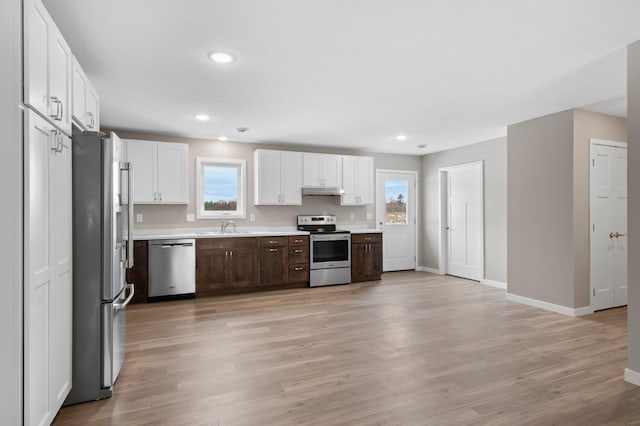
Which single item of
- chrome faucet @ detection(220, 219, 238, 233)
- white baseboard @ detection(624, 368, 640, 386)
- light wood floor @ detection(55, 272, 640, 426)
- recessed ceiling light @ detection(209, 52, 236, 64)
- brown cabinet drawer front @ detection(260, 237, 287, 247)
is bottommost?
light wood floor @ detection(55, 272, 640, 426)

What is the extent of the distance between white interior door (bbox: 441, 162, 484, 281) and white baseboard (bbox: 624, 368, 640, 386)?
11.5 ft

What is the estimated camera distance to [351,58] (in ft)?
9.29

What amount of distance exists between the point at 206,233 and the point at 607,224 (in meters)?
5.49

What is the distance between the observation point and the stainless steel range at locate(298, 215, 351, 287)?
5930mm

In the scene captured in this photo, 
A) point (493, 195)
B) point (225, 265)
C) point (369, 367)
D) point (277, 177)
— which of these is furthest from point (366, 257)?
point (369, 367)

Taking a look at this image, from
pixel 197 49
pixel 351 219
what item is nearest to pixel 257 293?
pixel 351 219

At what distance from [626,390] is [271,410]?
2.42 metres

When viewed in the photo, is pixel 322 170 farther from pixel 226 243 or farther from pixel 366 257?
pixel 226 243

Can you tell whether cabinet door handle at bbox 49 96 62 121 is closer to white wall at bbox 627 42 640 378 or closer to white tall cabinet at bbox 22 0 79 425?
white tall cabinet at bbox 22 0 79 425

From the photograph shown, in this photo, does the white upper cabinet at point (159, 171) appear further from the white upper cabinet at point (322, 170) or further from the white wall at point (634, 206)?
the white wall at point (634, 206)

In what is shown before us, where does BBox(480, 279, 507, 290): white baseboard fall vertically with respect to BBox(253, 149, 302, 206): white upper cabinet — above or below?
below

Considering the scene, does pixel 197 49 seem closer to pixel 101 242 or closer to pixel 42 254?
pixel 101 242

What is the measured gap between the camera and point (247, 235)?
5484 millimetres

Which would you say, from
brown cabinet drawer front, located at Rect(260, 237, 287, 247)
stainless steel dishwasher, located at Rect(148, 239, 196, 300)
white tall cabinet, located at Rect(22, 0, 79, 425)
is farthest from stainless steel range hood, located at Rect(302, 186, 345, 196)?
white tall cabinet, located at Rect(22, 0, 79, 425)
